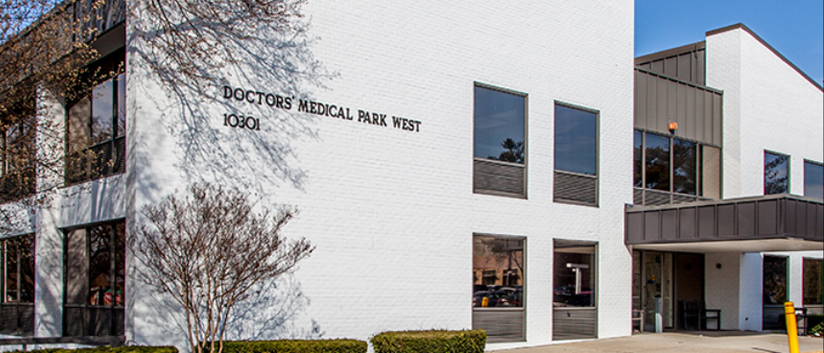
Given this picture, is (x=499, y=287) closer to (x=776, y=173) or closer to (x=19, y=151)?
(x=19, y=151)

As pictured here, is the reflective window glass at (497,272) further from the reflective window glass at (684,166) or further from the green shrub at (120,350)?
the green shrub at (120,350)

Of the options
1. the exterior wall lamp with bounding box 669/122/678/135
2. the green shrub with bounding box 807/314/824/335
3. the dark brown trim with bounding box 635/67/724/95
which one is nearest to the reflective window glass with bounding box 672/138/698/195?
the exterior wall lamp with bounding box 669/122/678/135

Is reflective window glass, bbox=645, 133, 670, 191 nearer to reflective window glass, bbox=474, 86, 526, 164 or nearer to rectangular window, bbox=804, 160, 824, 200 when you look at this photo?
reflective window glass, bbox=474, 86, 526, 164

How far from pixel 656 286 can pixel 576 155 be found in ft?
18.0

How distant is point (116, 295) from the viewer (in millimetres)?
13820

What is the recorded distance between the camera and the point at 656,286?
2173cm

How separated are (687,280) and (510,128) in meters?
8.86

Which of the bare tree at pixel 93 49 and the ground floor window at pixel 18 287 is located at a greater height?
the bare tree at pixel 93 49

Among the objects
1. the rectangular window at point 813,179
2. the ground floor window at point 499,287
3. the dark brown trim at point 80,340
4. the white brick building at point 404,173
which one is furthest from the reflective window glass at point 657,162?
the dark brown trim at point 80,340

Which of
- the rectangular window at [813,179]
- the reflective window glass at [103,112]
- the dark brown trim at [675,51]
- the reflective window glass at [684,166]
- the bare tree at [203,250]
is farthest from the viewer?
the rectangular window at [813,179]

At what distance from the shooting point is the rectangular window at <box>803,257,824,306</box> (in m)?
26.0

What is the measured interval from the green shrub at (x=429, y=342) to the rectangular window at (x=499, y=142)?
11.9ft

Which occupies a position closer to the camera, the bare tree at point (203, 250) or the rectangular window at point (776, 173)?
the bare tree at point (203, 250)

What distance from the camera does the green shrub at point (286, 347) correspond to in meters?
12.2
